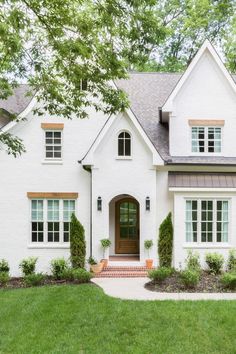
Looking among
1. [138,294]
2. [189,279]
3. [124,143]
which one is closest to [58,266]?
[138,294]

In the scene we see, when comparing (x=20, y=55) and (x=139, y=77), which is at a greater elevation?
(x=139, y=77)

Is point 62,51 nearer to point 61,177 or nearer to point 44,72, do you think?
point 44,72

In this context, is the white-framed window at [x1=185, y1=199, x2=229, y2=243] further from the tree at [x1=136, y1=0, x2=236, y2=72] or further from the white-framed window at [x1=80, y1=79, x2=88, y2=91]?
the tree at [x1=136, y1=0, x2=236, y2=72]

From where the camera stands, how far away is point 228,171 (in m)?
16.1

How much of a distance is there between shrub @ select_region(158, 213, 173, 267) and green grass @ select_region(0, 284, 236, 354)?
14.7ft

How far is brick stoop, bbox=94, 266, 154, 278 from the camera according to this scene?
1455 cm

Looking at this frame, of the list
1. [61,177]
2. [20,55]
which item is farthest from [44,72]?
[61,177]

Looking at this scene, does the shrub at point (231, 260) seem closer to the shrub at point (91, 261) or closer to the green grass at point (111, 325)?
the green grass at point (111, 325)

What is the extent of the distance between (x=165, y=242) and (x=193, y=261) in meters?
1.31

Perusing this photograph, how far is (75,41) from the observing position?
9.07m

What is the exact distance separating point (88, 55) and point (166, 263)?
30.1 ft

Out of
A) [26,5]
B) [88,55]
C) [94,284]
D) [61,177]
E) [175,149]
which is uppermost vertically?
[26,5]

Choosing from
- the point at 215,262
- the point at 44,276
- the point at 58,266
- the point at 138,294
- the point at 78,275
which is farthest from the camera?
the point at 215,262

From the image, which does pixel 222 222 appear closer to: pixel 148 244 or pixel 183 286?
pixel 148 244
